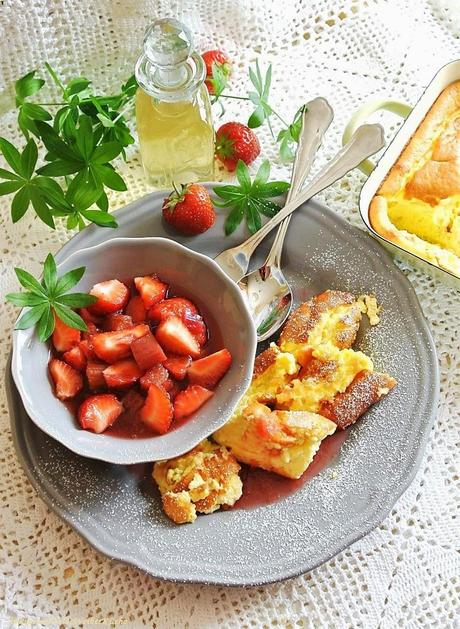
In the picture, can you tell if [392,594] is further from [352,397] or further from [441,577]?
[352,397]

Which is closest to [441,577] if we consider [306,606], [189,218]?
[306,606]

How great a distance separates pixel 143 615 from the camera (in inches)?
65.1

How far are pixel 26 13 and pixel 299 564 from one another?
1.52 m

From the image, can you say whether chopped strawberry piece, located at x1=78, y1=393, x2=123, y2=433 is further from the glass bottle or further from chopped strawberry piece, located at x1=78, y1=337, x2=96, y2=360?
the glass bottle

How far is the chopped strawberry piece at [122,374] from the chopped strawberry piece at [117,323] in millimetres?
82

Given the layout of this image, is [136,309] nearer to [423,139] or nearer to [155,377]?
[155,377]

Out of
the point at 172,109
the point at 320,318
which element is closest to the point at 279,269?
the point at 320,318

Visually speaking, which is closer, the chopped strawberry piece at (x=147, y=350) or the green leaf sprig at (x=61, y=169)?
the chopped strawberry piece at (x=147, y=350)

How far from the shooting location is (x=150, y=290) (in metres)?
1.75

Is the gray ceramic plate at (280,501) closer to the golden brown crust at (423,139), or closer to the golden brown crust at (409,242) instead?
the golden brown crust at (409,242)

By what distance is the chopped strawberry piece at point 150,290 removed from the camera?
1.75 meters

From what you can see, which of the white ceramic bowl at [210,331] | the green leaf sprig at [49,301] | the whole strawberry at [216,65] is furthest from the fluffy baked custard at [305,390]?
the whole strawberry at [216,65]

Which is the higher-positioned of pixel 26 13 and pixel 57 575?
pixel 26 13

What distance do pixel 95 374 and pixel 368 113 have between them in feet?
3.15
